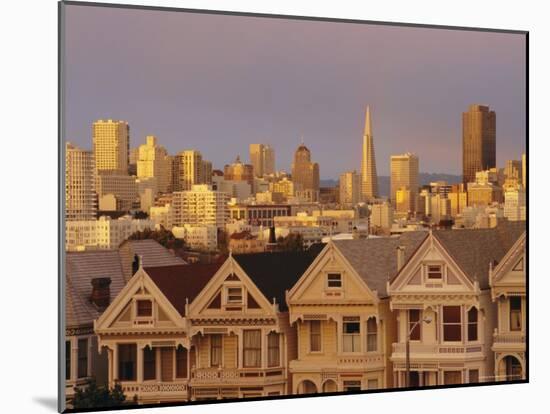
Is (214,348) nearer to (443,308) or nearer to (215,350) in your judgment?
(215,350)

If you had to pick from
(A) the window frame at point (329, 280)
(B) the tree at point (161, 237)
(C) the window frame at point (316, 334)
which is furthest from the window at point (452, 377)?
(B) the tree at point (161, 237)

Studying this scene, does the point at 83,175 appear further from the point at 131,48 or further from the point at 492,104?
the point at 492,104

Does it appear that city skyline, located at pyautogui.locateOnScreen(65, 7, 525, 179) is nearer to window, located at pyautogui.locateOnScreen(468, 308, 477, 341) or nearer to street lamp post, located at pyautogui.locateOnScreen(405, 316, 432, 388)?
window, located at pyautogui.locateOnScreen(468, 308, 477, 341)

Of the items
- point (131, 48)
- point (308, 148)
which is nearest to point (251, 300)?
point (308, 148)

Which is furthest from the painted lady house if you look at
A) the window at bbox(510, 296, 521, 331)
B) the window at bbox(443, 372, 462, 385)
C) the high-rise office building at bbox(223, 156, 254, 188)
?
the window at bbox(510, 296, 521, 331)

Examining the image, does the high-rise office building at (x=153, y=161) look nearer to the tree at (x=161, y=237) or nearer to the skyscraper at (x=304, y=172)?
the tree at (x=161, y=237)

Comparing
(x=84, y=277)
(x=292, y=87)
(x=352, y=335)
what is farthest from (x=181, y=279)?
(x=292, y=87)
